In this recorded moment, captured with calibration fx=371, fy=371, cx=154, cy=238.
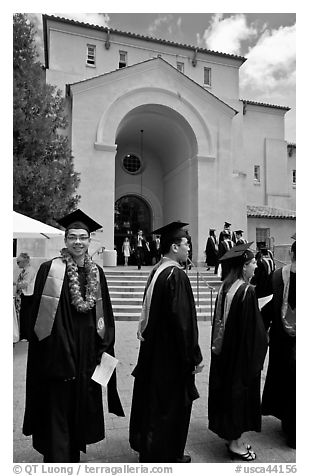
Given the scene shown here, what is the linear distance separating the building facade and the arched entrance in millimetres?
65

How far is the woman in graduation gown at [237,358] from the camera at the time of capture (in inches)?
140

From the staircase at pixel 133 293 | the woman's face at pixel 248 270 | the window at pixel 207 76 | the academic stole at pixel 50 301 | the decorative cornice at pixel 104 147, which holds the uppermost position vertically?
the window at pixel 207 76

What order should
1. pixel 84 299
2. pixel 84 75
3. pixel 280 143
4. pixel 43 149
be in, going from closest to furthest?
pixel 84 299 → pixel 43 149 → pixel 84 75 → pixel 280 143

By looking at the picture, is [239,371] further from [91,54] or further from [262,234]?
[91,54]

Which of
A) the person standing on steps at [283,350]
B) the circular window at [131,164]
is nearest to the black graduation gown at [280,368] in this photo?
the person standing on steps at [283,350]

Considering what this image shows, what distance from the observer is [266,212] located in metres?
23.1

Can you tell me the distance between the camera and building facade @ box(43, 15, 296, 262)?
59.4ft

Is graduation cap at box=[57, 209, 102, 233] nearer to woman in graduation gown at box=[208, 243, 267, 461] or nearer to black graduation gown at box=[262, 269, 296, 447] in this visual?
woman in graduation gown at box=[208, 243, 267, 461]

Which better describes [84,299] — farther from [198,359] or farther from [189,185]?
[189,185]

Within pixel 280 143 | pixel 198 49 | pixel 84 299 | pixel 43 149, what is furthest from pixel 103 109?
pixel 84 299

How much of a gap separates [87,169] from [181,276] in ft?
50.0

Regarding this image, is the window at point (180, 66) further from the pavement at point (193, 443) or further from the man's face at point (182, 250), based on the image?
the man's face at point (182, 250)

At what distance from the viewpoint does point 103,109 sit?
→ 59.8 ft

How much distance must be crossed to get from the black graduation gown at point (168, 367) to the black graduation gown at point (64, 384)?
442 mm
